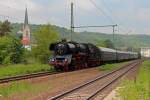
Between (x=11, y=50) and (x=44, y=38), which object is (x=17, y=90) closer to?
(x=11, y=50)

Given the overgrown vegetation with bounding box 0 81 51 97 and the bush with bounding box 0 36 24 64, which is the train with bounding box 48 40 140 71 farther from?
the overgrown vegetation with bounding box 0 81 51 97

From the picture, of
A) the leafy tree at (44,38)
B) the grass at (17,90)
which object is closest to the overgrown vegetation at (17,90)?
the grass at (17,90)

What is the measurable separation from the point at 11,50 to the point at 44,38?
1201 inches

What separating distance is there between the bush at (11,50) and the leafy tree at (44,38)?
66.7ft

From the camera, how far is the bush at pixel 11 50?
6325cm

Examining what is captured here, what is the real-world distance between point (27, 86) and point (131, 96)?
7.07 metres

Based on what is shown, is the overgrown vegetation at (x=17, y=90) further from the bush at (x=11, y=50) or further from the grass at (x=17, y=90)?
the bush at (x=11, y=50)

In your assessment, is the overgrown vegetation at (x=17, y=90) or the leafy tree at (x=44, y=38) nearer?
the overgrown vegetation at (x=17, y=90)

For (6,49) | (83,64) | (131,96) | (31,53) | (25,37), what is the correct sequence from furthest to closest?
(25,37), (31,53), (6,49), (83,64), (131,96)

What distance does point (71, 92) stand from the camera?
20.3 meters

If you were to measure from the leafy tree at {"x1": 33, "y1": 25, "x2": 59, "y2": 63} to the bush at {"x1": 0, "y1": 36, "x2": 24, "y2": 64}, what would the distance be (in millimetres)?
20317

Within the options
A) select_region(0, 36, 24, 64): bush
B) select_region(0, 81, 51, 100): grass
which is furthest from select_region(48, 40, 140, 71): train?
select_region(0, 81, 51, 100): grass

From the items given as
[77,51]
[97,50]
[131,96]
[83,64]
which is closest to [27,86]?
[131,96]

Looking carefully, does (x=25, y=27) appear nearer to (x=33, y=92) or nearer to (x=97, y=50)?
(x=97, y=50)
